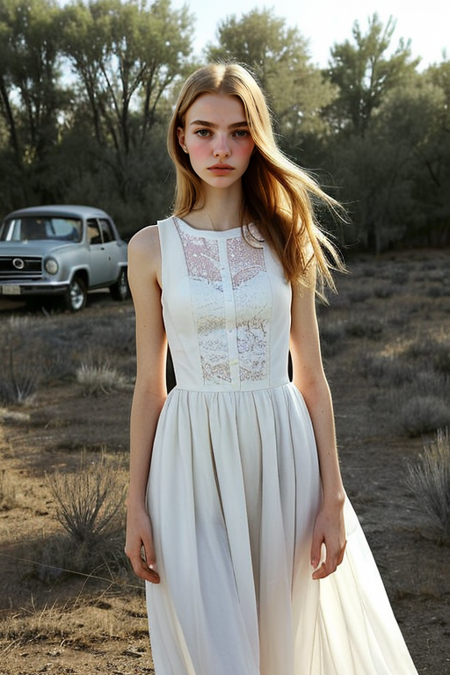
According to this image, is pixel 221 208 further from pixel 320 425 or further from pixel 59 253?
pixel 59 253

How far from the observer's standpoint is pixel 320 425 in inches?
78.5

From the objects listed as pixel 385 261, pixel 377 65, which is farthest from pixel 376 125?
pixel 377 65

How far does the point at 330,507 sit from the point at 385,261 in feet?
90.8

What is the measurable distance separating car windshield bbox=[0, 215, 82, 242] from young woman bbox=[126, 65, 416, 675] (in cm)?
1319

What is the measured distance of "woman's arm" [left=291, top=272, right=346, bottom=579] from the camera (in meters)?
1.94

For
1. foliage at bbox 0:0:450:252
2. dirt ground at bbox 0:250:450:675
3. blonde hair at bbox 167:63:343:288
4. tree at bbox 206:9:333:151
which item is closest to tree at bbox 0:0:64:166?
foliage at bbox 0:0:450:252

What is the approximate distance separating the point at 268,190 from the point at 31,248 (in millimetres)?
12582

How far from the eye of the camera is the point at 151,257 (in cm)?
196

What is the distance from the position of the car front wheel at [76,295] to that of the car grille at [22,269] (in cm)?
82

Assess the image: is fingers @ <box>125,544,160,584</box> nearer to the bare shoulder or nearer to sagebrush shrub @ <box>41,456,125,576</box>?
the bare shoulder

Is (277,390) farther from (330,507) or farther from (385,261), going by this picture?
(385,261)

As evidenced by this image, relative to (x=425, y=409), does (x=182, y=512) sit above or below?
above

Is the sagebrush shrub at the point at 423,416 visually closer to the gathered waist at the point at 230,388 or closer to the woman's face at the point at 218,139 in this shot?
the gathered waist at the point at 230,388

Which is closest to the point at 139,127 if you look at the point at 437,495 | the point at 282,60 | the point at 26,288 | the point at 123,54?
the point at 123,54
